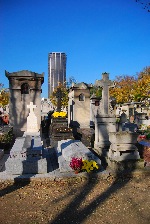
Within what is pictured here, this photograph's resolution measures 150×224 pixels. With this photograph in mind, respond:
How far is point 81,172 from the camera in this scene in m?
6.99

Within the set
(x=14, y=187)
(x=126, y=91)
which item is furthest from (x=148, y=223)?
(x=126, y=91)

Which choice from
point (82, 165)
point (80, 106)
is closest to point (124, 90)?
point (80, 106)

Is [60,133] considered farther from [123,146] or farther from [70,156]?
[123,146]

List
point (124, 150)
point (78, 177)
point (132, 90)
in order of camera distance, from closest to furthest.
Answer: point (78, 177)
point (124, 150)
point (132, 90)

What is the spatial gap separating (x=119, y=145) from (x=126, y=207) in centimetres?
295

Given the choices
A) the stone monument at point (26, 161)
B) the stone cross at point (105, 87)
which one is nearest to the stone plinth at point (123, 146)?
the stone monument at point (26, 161)

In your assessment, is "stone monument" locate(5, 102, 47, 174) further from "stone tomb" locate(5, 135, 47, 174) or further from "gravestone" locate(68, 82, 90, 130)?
"gravestone" locate(68, 82, 90, 130)

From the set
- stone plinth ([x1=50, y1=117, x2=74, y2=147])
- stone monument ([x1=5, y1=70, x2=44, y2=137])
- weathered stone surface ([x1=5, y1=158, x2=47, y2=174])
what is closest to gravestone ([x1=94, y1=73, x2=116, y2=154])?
stone plinth ([x1=50, y1=117, x2=74, y2=147])


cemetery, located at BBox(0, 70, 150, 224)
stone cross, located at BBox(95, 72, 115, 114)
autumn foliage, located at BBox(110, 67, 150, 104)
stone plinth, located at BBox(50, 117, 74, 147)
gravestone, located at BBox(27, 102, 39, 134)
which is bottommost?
cemetery, located at BBox(0, 70, 150, 224)

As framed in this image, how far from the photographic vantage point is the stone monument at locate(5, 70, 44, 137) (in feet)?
45.2

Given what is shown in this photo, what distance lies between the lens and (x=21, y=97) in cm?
1391

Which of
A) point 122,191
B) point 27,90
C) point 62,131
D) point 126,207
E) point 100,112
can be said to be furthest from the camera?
point 27,90

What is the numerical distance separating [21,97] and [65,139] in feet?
13.9

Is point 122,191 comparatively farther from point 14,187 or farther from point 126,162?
point 14,187
